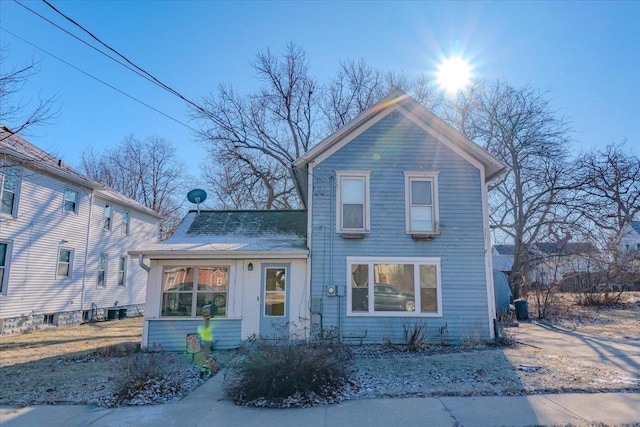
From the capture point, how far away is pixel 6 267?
539 inches

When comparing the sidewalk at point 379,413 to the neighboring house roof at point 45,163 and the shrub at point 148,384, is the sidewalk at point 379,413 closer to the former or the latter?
the shrub at point 148,384

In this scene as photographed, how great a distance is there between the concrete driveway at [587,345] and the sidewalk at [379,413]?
3.13 metres

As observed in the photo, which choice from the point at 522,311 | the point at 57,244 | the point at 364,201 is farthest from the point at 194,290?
the point at 522,311

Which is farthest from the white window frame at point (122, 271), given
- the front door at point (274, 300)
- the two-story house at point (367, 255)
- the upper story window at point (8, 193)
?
the front door at point (274, 300)

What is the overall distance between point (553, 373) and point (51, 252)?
17671 millimetres

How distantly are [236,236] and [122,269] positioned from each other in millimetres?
12181

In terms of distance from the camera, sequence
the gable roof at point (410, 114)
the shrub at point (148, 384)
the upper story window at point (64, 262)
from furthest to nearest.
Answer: the upper story window at point (64, 262) → the gable roof at point (410, 114) → the shrub at point (148, 384)

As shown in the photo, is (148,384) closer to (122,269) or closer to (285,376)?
(285,376)

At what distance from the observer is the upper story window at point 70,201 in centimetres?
1672

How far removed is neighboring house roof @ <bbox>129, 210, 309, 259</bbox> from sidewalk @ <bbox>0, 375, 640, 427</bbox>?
198 inches

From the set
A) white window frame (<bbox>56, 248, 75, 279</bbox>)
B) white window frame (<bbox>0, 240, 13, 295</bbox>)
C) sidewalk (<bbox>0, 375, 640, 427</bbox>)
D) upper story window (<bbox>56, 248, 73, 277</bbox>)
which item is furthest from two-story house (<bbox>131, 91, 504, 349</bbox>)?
upper story window (<bbox>56, 248, 73, 277</bbox>)

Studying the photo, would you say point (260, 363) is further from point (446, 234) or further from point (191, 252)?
point (446, 234)

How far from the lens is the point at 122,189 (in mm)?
34812

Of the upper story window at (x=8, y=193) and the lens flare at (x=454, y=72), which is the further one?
the lens flare at (x=454, y=72)
